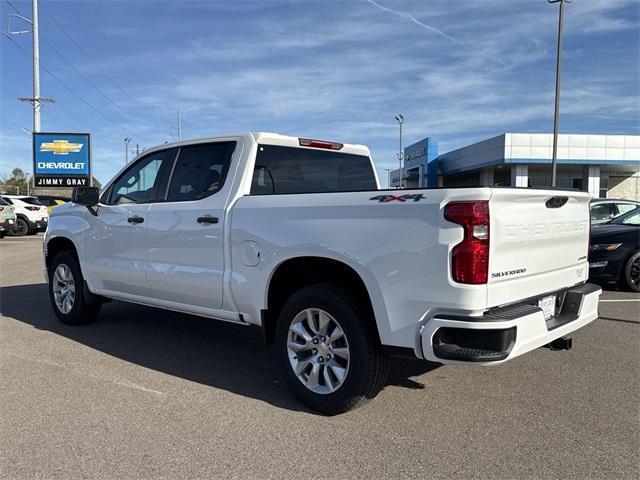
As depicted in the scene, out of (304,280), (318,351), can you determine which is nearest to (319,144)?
(304,280)

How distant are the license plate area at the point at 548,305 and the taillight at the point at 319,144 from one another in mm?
2603

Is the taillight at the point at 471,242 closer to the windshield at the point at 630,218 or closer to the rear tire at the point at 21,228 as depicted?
the windshield at the point at 630,218

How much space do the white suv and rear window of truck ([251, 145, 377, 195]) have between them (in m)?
20.5

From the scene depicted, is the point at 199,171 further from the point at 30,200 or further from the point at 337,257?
the point at 30,200

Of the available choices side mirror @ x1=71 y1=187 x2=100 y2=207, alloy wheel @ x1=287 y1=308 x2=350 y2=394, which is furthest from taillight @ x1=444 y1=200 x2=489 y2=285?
side mirror @ x1=71 y1=187 x2=100 y2=207

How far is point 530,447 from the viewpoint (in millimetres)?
3395

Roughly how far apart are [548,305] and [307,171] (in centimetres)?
251

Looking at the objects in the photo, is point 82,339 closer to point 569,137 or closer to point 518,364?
point 518,364

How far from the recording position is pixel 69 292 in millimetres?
6613

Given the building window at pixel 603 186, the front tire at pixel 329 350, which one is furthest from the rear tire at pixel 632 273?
the building window at pixel 603 186

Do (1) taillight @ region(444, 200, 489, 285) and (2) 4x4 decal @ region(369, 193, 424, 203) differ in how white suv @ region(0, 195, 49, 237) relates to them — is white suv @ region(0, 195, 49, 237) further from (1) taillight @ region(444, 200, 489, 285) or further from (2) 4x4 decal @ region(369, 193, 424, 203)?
(1) taillight @ region(444, 200, 489, 285)

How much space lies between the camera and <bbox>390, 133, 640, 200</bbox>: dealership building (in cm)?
3609

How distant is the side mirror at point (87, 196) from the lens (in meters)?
5.90

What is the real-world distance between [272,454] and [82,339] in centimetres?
353
